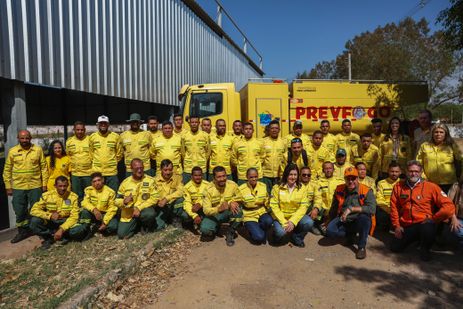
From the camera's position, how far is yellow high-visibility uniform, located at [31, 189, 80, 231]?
5008mm

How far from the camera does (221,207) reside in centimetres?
498

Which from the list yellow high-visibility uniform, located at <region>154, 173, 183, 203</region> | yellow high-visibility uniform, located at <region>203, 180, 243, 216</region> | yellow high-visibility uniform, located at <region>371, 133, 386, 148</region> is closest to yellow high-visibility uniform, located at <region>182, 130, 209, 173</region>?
yellow high-visibility uniform, located at <region>154, 173, 183, 203</region>

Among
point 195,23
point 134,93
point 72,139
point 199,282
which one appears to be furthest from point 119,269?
point 195,23

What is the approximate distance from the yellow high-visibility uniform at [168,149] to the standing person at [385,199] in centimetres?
346

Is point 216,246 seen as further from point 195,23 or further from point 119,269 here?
point 195,23

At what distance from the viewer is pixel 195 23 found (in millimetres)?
14109

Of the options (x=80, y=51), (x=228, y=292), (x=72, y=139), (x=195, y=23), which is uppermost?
(x=195, y=23)

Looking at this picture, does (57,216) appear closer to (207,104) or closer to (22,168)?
(22,168)

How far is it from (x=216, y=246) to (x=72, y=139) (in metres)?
3.15

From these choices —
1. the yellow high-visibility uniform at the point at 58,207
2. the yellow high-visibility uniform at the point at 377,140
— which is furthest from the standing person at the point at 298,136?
the yellow high-visibility uniform at the point at 58,207

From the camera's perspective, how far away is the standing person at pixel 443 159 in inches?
190

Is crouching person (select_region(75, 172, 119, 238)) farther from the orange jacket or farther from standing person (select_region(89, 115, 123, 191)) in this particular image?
the orange jacket

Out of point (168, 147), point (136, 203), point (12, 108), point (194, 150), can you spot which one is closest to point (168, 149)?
point (168, 147)

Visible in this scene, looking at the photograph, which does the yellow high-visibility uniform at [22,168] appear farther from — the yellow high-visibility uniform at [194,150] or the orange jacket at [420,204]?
the orange jacket at [420,204]
